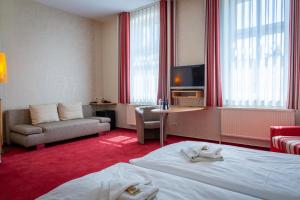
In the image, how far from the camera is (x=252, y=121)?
12.6 ft

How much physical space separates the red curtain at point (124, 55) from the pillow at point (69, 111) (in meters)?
1.25

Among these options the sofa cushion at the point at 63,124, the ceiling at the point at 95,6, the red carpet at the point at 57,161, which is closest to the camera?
the red carpet at the point at 57,161

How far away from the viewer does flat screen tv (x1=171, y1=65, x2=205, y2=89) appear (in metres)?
4.43

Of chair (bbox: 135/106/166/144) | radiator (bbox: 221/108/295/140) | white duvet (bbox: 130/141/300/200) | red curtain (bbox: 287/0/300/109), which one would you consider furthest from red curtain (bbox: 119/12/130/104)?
white duvet (bbox: 130/141/300/200)

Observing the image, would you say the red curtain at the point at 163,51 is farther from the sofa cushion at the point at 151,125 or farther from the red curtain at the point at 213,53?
the red curtain at the point at 213,53

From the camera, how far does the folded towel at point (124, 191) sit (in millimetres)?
997

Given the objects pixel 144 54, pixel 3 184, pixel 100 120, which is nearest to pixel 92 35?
pixel 144 54

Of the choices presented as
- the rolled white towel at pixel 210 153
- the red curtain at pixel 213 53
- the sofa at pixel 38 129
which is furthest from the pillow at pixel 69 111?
the rolled white towel at pixel 210 153

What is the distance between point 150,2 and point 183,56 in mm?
1578

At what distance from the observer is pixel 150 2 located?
504 centimetres

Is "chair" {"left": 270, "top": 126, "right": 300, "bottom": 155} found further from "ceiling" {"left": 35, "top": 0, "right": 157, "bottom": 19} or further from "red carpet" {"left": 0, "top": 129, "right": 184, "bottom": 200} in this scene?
"ceiling" {"left": 35, "top": 0, "right": 157, "bottom": 19}

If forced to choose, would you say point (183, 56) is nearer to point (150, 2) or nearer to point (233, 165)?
point (150, 2)

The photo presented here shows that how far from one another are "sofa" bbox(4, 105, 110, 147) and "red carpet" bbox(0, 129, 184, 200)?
6.9 inches

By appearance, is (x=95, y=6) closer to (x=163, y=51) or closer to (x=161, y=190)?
(x=163, y=51)
